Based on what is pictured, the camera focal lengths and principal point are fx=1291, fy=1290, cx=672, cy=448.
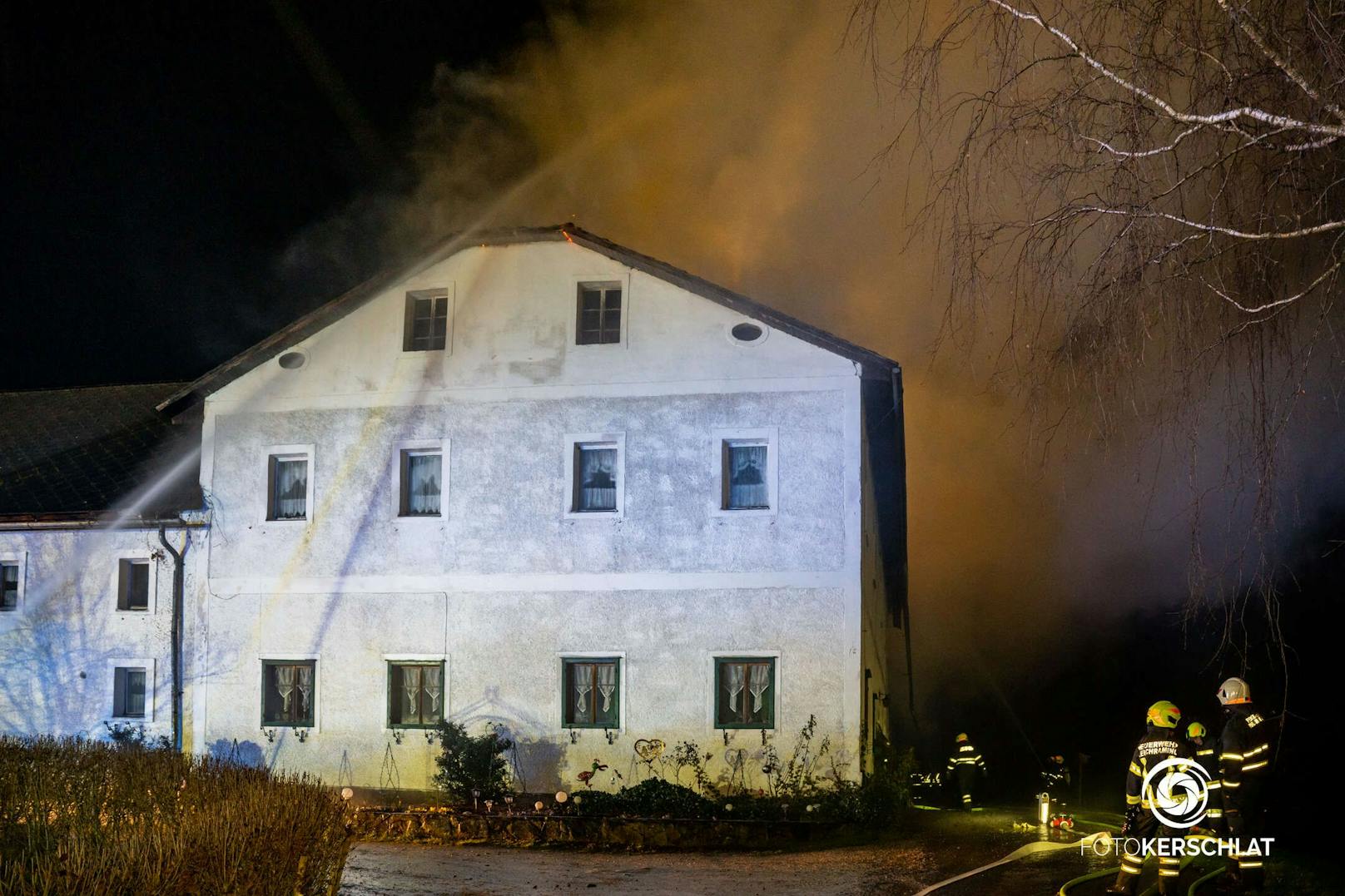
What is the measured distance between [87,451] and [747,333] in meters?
13.7

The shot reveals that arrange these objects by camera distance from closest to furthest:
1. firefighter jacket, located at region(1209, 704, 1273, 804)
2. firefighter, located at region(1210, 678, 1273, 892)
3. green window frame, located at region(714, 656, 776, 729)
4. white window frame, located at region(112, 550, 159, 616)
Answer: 1. firefighter, located at region(1210, 678, 1273, 892)
2. firefighter jacket, located at region(1209, 704, 1273, 804)
3. green window frame, located at region(714, 656, 776, 729)
4. white window frame, located at region(112, 550, 159, 616)

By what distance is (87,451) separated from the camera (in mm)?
25141

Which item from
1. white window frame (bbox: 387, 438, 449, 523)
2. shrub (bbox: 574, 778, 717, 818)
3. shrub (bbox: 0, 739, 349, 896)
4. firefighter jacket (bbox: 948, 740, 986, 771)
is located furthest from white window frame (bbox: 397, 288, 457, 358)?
firefighter jacket (bbox: 948, 740, 986, 771)

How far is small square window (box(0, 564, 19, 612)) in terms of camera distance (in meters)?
22.9

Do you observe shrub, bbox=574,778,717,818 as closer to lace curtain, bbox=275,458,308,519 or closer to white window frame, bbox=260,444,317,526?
white window frame, bbox=260,444,317,526

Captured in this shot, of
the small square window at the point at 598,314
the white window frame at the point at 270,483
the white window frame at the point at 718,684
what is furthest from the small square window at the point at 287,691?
the small square window at the point at 598,314

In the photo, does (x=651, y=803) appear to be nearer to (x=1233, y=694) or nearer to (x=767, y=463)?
(x=767, y=463)

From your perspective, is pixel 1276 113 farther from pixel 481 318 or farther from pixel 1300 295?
pixel 481 318

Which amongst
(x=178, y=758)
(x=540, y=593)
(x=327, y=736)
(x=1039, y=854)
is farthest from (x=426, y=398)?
(x=1039, y=854)

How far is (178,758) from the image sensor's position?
11.4 metres

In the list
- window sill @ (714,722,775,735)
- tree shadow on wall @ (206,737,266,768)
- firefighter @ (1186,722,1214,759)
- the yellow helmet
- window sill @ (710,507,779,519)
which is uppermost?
window sill @ (710,507,779,519)

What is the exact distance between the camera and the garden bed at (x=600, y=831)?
16953 millimetres

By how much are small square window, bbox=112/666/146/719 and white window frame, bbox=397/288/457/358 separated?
7.21m

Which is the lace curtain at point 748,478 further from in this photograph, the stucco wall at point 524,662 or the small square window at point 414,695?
the small square window at point 414,695
